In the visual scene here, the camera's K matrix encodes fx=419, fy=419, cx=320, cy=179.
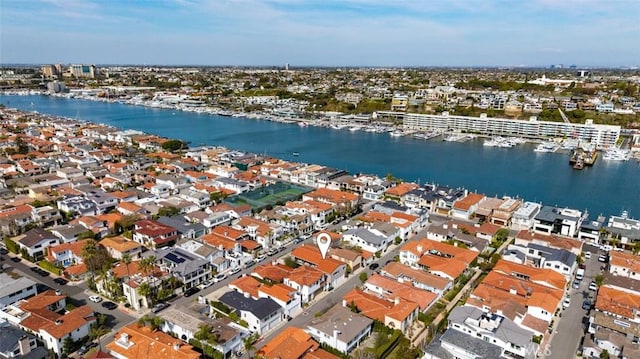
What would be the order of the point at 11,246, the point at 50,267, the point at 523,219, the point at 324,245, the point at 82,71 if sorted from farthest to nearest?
the point at 82,71, the point at 523,219, the point at 11,246, the point at 324,245, the point at 50,267

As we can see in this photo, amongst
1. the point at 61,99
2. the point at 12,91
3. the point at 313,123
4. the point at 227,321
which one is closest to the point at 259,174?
the point at 227,321

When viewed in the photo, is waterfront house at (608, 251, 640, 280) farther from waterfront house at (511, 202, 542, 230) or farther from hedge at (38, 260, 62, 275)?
hedge at (38, 260, 62, 275)

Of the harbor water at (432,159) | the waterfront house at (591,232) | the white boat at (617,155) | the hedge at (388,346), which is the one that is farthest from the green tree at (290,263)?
the white boat at (617,155)

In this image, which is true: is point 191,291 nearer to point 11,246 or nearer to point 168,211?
point 168,211

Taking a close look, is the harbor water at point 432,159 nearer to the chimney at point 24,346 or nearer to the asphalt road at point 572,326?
the asphalt road at point 572,326

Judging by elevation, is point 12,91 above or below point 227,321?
above

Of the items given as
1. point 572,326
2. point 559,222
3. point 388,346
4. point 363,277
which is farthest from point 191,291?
point 559,222

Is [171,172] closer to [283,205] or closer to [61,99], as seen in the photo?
[283,205]
